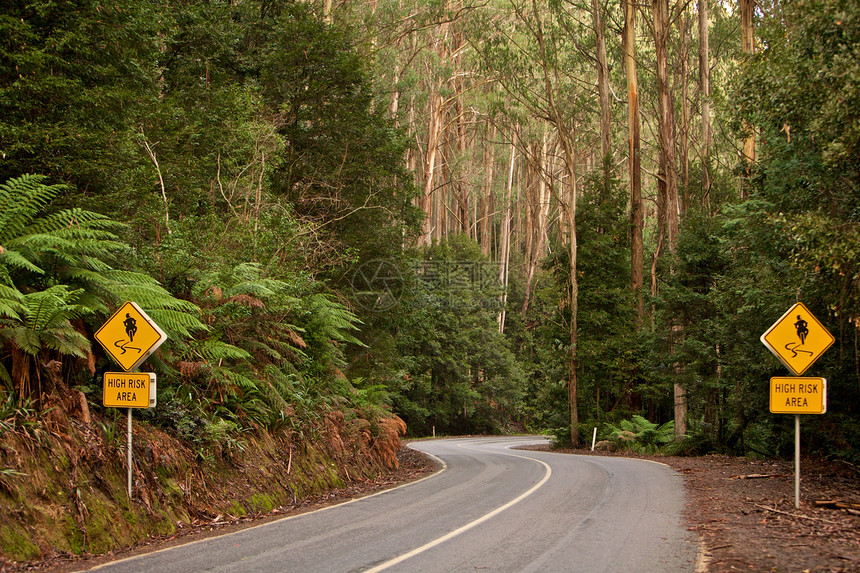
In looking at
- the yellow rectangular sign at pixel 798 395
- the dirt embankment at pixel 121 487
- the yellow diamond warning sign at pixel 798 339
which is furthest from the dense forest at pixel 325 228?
the yellow rectangular sign at pixel 798 395

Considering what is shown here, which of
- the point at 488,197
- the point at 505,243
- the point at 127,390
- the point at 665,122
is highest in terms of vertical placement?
the point at 488,197

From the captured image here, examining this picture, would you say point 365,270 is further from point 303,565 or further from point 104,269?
point 303,565

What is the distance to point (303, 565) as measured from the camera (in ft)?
22.1

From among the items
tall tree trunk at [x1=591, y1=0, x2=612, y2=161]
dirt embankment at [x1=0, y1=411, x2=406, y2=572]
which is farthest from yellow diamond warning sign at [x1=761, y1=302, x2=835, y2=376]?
tall tree trunk at [x1=591, y1=0, x2=612, y2=161]

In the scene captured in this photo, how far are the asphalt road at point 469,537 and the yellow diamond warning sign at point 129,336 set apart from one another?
2.27m

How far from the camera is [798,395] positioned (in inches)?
369

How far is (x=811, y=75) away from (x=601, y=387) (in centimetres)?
2077

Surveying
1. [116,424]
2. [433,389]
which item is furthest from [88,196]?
[433,389]

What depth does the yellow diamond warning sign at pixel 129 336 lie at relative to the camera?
8344mm

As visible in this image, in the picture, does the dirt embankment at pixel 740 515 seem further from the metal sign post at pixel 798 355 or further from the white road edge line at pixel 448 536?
the white road edge line at pixel 448 536

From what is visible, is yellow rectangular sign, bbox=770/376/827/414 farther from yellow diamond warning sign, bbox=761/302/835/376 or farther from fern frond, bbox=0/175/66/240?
fern frond, bbox=0/175/66/240

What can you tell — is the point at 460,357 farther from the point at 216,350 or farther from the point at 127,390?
the point at 127,390

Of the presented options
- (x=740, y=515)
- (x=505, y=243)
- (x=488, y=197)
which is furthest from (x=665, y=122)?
(x=488, y=197)

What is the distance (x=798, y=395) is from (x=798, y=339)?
73 cm
